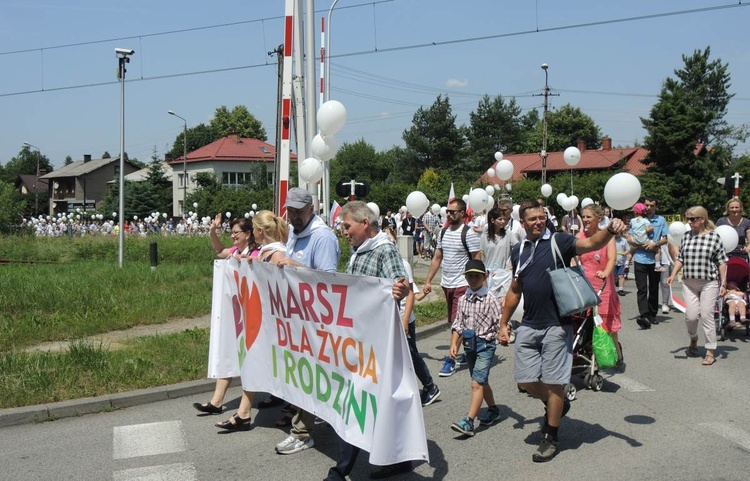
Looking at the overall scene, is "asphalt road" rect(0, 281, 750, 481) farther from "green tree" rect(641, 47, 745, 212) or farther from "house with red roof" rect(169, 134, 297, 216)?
"house with red roof" rect(169, 134, 297, 216)

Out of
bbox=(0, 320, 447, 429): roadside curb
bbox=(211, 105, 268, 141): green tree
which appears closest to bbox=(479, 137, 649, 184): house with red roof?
bbox=(211, 105, 268, 141): green tree

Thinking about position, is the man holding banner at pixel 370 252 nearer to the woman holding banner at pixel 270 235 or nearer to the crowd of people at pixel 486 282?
the crowd of people at pixel 486 282

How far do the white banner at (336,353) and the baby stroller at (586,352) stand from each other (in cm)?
298

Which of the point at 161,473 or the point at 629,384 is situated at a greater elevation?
the point at 629,384

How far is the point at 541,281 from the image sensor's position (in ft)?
17.4

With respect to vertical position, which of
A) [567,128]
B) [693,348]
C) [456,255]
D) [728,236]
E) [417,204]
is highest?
[567,128]

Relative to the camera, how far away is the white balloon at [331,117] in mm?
10969

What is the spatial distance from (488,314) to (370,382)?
1955 millimetres

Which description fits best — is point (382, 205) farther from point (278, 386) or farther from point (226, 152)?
point (278, 386)

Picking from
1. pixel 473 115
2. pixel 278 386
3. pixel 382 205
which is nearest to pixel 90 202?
pixel 473 115

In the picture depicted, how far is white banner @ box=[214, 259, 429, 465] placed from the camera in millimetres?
4473

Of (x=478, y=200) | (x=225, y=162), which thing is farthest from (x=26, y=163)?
(x=478, y=200)

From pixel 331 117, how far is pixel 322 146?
67 centimetres

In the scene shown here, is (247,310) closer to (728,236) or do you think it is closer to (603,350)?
(603,350)
